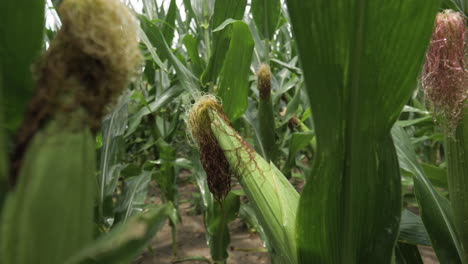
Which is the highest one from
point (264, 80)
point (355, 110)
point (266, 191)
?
point (264, 80)

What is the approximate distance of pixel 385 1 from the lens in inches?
15.3

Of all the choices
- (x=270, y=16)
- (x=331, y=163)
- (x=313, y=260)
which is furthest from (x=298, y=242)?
(x=270, y=16)

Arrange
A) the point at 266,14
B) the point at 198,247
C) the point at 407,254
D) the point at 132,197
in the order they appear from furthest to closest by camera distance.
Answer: the point at 198,247
the point at 266,14
the point at 132,197
the point at 407,254

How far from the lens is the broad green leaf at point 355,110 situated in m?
0.39

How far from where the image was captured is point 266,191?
553 mm

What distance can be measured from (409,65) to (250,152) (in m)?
0.27

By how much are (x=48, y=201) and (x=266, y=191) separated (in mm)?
374

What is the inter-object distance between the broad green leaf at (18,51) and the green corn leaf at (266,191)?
1.15 feet

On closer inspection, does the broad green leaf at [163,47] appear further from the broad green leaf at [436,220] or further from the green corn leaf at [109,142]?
the broad green leaf at [436,220]

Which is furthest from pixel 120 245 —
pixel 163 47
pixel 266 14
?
pixel 266 14

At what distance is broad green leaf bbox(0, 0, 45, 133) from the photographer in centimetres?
26

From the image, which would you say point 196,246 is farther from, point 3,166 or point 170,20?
point 3,166

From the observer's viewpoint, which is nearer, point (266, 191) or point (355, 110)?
point (355, 110)

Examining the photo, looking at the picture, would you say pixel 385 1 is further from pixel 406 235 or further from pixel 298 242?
pixel 406 235
